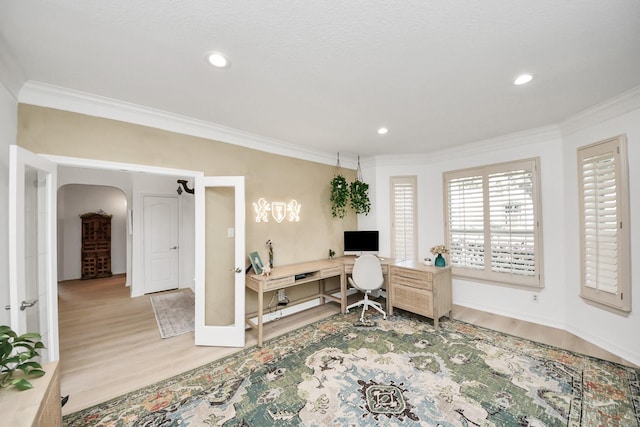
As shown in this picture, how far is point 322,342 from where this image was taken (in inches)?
120

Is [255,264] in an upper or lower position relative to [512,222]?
lower

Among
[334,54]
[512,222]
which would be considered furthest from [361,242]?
[334,54]

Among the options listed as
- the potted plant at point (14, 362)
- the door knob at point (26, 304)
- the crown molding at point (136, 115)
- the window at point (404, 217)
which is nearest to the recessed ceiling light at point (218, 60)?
the crown molding at point (136, 115)

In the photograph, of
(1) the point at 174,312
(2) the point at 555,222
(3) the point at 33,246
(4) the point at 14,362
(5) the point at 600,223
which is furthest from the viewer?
(1) the point at 174,312

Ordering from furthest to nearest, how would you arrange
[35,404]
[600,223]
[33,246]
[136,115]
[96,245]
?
[96,245] → [600,223] → [136,115] → [33,246] → [35,404]

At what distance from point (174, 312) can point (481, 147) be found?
18.4 feet

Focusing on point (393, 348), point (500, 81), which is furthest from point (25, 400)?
point (500, 81)

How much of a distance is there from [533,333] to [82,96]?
18.6 ft

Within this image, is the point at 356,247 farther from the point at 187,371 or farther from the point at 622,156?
the point at 622,156

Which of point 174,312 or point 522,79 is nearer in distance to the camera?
point 522,79

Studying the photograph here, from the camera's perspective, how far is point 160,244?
5.57 meters

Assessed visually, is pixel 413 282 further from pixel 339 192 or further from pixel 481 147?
pixel 481 147

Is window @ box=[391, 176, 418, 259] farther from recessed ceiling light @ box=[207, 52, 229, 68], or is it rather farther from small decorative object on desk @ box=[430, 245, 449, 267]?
recessed ceiling light @ box=[207, 52, 229, 68]

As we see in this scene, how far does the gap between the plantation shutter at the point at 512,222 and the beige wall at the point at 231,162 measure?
2.34 metres
